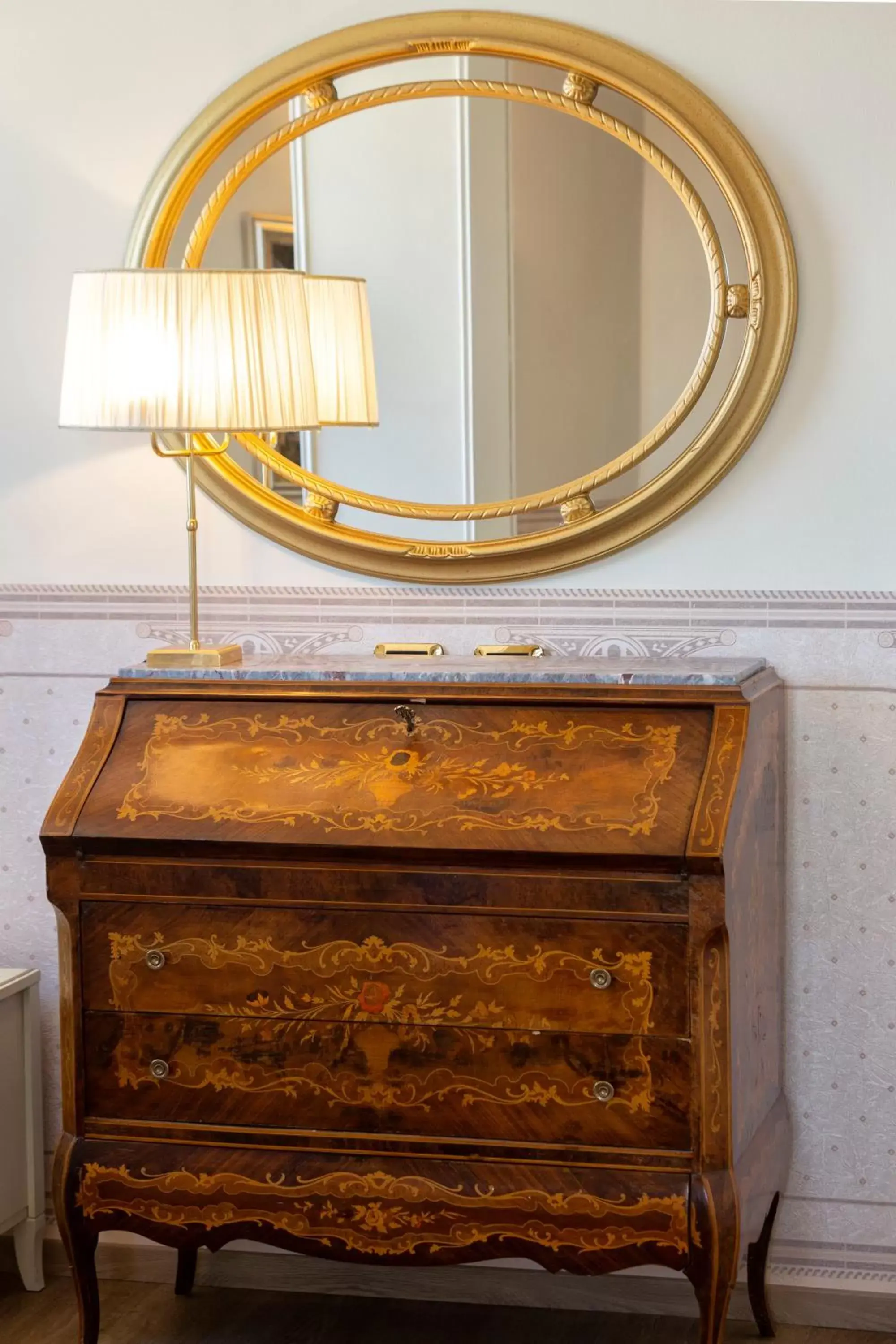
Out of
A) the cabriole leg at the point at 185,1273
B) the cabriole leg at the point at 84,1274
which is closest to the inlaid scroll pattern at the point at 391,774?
the cabriole leg at the point at 84,1274

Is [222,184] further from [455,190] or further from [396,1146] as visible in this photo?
[396,1146]

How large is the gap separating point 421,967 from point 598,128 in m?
1.43

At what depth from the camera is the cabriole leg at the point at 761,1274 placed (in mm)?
2635

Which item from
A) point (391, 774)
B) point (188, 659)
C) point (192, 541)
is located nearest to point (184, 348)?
point (192, 541)

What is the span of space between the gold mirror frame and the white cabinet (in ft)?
3.16

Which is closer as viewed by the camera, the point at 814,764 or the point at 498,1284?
the point at 814,764

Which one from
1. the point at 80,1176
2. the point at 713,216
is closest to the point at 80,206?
the point at 713,216

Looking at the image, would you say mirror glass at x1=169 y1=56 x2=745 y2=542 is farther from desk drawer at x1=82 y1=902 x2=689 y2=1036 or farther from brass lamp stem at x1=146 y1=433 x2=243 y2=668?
desk drawer at x1=82 y1=902 x2=689 y2=1036

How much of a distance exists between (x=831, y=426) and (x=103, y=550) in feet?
4.34

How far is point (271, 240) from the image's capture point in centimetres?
276

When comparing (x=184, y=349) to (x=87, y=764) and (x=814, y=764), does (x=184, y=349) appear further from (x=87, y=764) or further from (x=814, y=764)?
(x=814, y=764)

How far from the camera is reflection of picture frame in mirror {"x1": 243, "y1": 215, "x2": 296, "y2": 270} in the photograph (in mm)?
2750

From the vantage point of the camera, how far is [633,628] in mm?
2723

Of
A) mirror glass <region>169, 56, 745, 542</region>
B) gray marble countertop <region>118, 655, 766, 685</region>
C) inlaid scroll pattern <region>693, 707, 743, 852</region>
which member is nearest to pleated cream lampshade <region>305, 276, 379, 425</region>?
mirror glass <region>169, 56, 745, 542</region>
